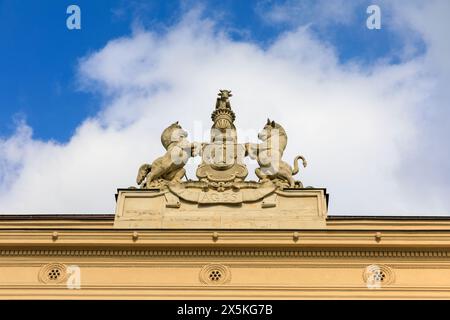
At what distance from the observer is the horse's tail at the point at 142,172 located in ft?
71.3

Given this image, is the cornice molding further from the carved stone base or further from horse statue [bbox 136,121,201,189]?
horse statue [bbox 136,121,201,189]

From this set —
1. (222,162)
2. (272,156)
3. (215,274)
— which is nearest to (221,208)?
(222,162)

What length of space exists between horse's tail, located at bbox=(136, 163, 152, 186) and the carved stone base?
730 mm

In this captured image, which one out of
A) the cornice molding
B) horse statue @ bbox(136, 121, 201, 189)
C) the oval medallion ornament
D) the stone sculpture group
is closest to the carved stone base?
the stone sculpture group

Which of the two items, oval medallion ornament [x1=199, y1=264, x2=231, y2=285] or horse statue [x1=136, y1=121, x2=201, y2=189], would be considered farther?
horse statue [x1=136, y1=121, x2=201, y2=189]

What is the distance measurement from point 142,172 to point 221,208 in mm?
2735

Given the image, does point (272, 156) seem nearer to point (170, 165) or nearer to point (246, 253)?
point (170, 165)

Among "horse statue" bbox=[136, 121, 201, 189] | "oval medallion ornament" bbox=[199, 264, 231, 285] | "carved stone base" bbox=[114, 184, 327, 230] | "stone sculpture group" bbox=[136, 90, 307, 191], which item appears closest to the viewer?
"oval medallion ornament" bbox=[199, 264, 231, 285]

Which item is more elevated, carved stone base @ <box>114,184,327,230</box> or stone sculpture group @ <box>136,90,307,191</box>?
stone sculpture group @ <box>136,90,307,191</box>

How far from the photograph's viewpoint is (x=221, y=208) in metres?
20.6

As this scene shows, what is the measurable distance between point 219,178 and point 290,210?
2.24m

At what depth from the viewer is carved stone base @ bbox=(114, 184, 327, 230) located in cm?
2023

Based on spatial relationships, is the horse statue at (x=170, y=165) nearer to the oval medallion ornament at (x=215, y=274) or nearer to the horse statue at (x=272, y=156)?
the horse statue at (x=272, y=156)
